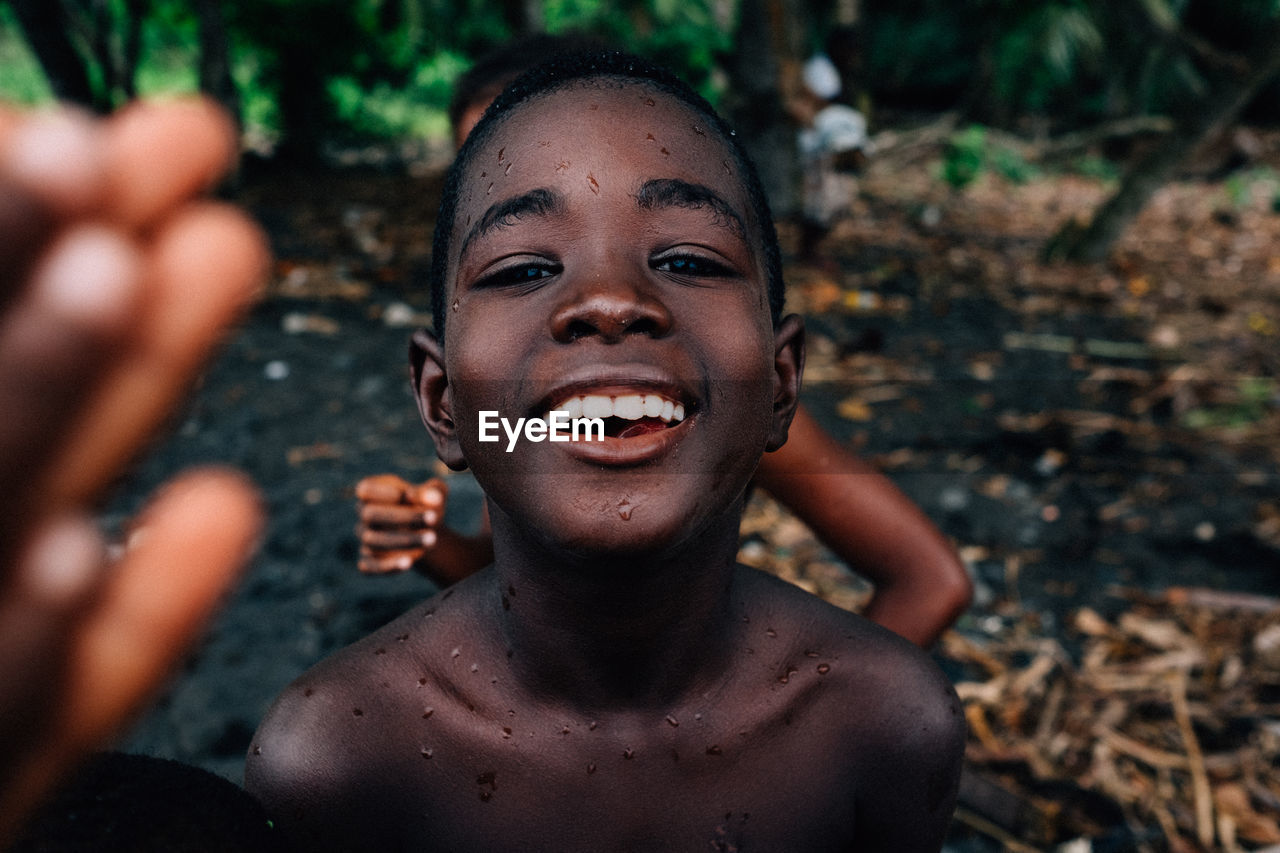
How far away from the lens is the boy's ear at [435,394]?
1397 mm

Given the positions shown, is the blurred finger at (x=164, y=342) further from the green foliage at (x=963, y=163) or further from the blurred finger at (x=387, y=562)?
the green foliage at (x=963, y=163)

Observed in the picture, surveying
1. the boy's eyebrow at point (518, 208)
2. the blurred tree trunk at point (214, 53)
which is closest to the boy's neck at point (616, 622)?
the boy's eyebrow at point (518, 208)

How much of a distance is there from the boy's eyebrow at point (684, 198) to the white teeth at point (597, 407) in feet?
0.96

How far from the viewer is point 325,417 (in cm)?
481

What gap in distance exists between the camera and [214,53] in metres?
7.67

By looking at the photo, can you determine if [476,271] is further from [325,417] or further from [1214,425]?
[1214,425]

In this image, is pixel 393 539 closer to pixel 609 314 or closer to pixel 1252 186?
pixel 609 314

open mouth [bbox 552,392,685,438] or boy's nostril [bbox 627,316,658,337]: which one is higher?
boy's nostril [bbox 627,316,658,337]

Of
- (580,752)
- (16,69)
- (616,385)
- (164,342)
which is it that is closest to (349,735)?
(580,752)

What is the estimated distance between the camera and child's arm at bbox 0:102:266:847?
1.58 ft

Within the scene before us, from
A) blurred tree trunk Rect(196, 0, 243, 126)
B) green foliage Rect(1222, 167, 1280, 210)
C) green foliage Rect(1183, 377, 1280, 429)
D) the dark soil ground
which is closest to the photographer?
the dark soil ground

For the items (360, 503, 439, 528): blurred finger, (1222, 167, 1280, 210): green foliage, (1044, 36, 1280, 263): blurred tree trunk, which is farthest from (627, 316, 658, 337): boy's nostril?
(1222, 167, 1280, 210): green foliage

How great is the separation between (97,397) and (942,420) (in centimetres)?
466

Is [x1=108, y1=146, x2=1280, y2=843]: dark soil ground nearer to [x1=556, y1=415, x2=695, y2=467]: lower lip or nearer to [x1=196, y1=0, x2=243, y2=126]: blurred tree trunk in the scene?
[x1=556, y1=415, x2=695, y2=467]: lower lip
